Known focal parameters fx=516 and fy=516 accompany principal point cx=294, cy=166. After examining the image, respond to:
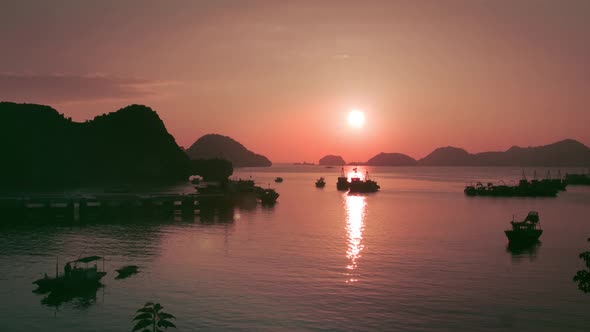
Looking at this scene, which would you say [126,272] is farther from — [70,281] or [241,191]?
[241,191]

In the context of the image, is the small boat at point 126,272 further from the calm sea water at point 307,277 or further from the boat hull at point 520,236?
the boat hull at point 520,236

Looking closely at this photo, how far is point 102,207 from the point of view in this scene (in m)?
139

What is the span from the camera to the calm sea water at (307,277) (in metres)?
48.7

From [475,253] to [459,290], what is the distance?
87.5ft

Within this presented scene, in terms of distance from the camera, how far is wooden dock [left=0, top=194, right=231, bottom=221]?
130m

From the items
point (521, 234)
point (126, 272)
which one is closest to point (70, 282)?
point (126, 272)

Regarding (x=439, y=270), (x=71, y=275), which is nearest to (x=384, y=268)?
(x=439, y=270)

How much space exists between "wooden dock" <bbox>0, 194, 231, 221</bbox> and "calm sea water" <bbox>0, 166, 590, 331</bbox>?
662 inches

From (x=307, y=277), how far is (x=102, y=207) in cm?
9148

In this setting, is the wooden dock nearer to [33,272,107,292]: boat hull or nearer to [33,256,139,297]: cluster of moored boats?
[33,256,139,297]: cluster of moored boats

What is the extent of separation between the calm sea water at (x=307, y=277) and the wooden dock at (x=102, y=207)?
16.8m

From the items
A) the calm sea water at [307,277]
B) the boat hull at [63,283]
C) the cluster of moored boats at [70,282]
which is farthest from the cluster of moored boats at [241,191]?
the boat hull at [63,283]

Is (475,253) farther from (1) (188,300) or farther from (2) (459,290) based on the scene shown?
(1) (188,300)

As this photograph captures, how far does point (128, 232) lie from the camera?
105562 millimetres
